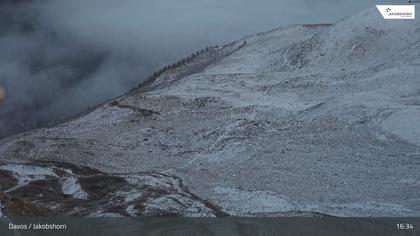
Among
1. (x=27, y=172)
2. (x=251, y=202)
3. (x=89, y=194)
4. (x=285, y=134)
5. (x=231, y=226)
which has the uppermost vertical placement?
(x=285, y=134)

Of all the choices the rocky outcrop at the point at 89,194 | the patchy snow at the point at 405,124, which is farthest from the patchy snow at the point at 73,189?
the patchy snow at the point at 405,124

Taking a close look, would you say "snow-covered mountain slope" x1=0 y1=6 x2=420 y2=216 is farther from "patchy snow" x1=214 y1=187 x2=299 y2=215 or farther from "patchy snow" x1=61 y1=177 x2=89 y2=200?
"patchy snow" x1=61 y1=177 x2=89 y2=200

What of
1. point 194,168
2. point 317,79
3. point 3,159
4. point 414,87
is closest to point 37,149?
point 3,159

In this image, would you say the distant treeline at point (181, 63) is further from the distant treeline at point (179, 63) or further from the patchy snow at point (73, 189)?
the patchy snow at point (73, 189)

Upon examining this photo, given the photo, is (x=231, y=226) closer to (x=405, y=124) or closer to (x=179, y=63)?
(x=405, y=124)

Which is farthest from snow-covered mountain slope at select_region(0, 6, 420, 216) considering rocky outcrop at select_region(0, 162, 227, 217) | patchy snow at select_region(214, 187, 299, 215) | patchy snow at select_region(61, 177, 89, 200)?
patchy snow at select_region(61, 177, 89, 200)

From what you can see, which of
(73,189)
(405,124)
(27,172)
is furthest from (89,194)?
(405,124)

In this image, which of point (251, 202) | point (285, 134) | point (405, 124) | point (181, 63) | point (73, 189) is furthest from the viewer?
point (181, 63)

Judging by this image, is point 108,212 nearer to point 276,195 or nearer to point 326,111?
point 276,195
